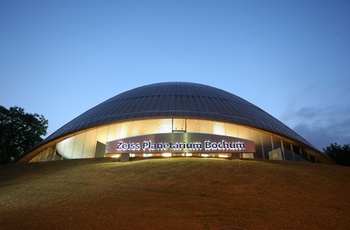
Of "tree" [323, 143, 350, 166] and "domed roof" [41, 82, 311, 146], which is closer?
"domed roof" [41, 82, 311, 146]

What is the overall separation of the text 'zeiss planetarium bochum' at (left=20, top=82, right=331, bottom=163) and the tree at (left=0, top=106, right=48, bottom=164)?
14819mm

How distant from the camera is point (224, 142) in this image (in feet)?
61.6

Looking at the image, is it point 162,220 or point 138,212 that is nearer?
point 162,220

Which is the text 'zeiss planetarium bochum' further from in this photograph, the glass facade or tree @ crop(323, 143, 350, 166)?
tree @ crop(323, 143, 350, 166)

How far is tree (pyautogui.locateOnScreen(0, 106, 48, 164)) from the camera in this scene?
119 feet

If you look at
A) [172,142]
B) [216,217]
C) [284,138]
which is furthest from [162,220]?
[284,138]

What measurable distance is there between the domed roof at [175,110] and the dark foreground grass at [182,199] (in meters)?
8.09

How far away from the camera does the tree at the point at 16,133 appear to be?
1432 inches

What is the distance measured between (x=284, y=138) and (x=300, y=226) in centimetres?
1748

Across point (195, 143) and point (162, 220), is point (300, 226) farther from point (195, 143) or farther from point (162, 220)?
point (195, 143)

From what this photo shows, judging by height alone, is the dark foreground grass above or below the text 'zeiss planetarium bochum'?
below

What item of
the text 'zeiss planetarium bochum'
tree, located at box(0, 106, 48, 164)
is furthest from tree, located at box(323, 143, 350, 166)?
tree, located at box(0, 106, 48, 164)

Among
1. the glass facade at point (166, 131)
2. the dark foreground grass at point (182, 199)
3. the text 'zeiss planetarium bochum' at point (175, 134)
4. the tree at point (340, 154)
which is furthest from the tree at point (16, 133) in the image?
the tree at point (340, 154)

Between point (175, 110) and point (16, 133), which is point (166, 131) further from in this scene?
point (16, 133)
